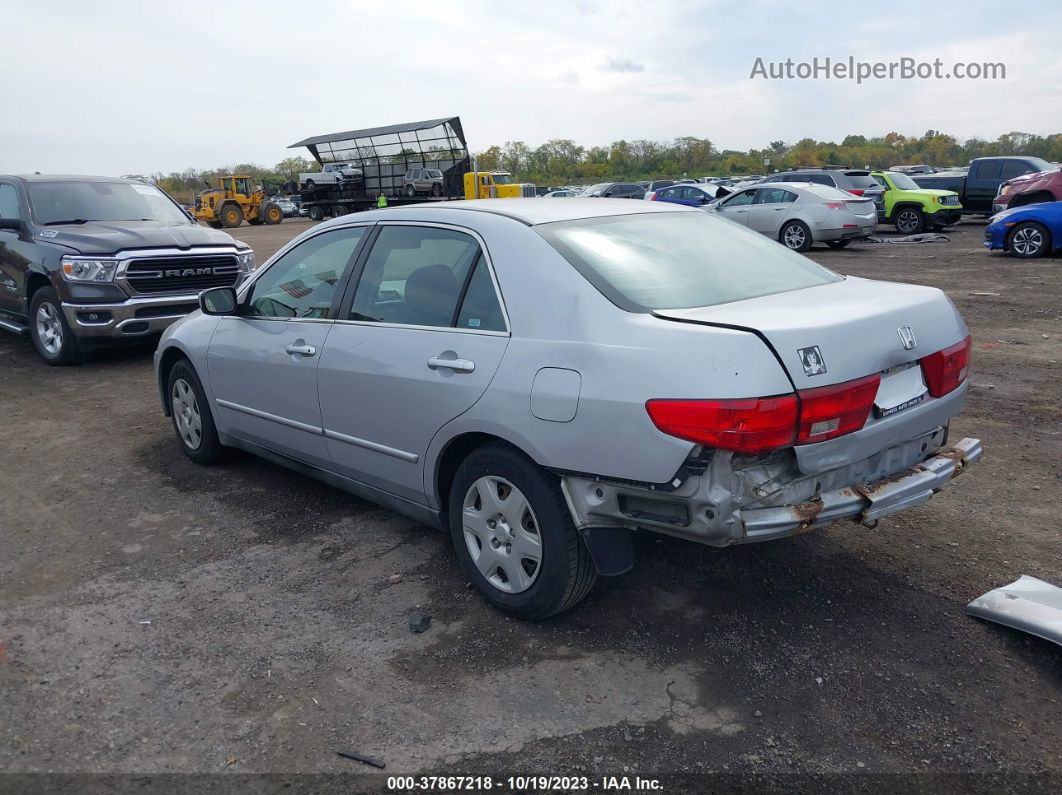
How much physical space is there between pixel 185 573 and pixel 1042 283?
12219 mm

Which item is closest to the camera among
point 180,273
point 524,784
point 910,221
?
point 524,784

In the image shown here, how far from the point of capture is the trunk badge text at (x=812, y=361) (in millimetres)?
2797

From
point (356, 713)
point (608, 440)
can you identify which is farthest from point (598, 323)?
point (356, 713)

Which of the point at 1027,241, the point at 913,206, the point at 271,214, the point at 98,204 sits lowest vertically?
the point at 1027,241

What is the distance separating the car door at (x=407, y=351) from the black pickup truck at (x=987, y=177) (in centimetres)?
2282

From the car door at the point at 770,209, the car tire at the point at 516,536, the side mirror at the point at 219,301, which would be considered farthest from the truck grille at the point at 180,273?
the car door at the point at 770,209

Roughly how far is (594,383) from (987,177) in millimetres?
24440

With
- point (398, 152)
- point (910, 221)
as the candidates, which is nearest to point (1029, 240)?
point (910, 221)

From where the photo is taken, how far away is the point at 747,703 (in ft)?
9.55

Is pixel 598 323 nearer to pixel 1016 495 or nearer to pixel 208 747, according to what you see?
pixel 208 747

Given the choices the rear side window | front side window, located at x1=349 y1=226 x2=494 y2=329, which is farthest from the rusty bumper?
the rear side window

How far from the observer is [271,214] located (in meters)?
41.0

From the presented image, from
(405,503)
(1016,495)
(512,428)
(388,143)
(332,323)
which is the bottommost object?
(1016,495)

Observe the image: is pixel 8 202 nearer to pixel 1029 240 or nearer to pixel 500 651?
pixel 500 651
